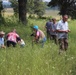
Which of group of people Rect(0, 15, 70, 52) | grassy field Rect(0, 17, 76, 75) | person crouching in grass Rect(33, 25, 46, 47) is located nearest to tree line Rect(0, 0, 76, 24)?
group of people Rect(0, 15, 70, 52)

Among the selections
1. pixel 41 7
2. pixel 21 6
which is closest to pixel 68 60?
pixel 21 6

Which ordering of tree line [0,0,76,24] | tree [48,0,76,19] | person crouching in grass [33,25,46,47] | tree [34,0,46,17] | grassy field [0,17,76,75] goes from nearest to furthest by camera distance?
grassy field [0,17,76,75] < person crouching in grass [33,25,46,47] < tree line [0,0,76,24] < tree [48,0,76,19] < tree [34,0,46,17]

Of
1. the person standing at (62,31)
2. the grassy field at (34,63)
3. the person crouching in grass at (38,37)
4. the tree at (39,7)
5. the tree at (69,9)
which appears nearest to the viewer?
the grassy field at (34,63)

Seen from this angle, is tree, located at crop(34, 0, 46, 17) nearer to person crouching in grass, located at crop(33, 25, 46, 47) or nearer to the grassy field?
person crouching in grass, located at crop(33, 25, 46, 47)

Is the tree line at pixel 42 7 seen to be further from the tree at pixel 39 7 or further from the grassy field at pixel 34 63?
the grassy field at pixel 34 63

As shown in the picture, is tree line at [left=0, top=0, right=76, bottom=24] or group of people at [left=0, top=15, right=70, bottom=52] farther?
tree line at [left=0, top=0, right=76, bottom=24]

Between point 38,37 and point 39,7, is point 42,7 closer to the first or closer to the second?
point 39,7

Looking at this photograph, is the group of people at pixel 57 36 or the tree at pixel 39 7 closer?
the group of people at pixel 57 36

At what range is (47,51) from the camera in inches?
539

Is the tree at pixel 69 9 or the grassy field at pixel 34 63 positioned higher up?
the grassy field at pixel 34 63

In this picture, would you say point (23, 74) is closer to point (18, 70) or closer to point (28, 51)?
point (18, 70)

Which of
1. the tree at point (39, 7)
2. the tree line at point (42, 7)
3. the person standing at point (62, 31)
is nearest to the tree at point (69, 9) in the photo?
the tree line at point (42, 7)

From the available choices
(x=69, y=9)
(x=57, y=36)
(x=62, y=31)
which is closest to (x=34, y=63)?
(x=62, y=31)

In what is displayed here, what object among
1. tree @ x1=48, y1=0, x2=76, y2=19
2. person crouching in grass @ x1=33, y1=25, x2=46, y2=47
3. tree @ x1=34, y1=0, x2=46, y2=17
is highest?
person crouching in grass @ x1=33, y1=25, x2=46, y2=47
